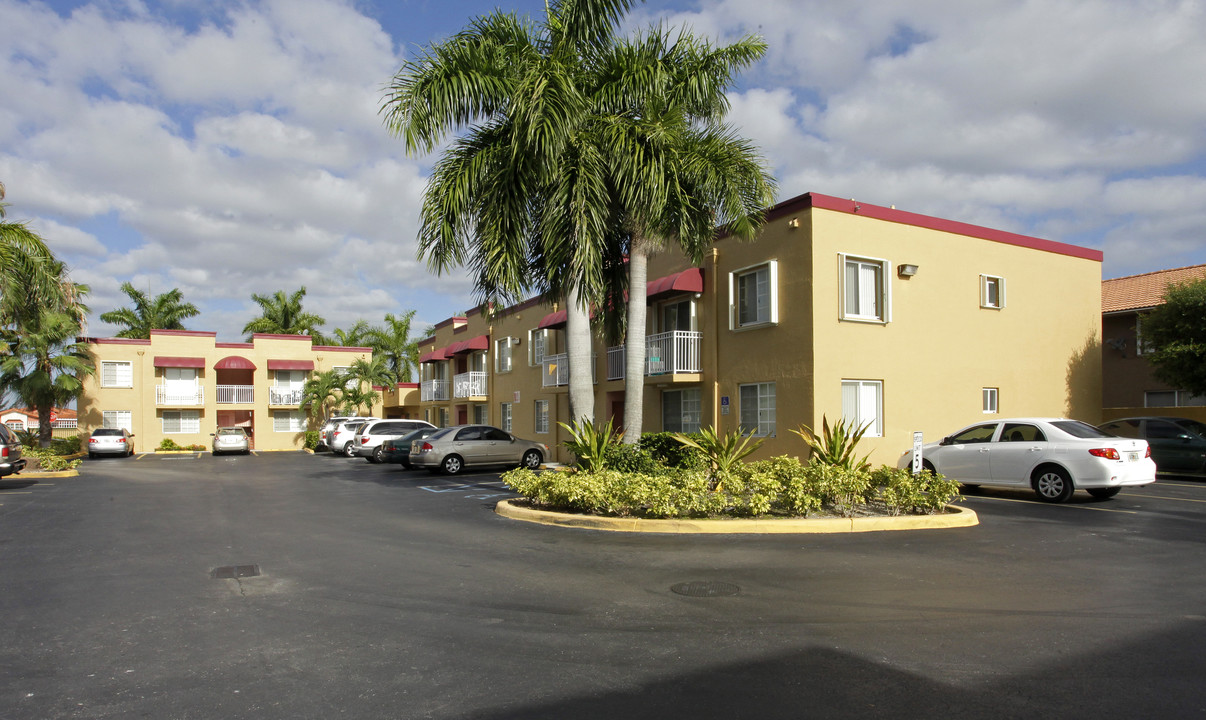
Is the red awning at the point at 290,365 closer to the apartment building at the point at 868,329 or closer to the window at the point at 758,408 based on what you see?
the apartment building at the point at 868,329

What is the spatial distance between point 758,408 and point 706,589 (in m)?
11.2

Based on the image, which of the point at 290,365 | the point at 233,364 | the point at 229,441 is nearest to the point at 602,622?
the point at 229,441

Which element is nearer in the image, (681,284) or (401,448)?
(681,284)

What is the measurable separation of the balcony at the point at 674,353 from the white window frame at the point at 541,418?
903cm

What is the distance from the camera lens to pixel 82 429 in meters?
41.2

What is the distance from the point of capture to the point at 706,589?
24.2 feet

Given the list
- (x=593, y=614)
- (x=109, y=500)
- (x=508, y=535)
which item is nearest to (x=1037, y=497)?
(x=508, y=535)

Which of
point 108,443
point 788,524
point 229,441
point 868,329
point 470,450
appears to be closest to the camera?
point 788,524

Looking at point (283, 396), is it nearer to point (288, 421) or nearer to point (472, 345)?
point (288, 421)

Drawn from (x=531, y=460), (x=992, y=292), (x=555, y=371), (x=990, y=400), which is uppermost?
(x=992, y=292)

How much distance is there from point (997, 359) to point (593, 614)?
642 inches

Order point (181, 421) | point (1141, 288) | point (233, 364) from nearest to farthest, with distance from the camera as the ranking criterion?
point (1141, 288) < point (233, 364) < point (181, 421)

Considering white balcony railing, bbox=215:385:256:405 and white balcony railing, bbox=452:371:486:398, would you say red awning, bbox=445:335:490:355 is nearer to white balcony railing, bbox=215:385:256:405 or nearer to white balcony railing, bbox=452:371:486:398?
white balcony railing, bbox=452:371:486:398

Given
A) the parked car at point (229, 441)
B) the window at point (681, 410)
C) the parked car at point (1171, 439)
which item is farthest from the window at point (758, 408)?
the parked car at point (229, 441)
